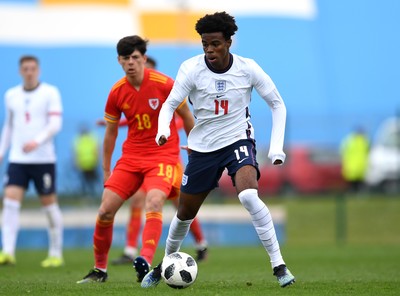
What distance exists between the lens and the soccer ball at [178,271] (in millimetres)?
8461

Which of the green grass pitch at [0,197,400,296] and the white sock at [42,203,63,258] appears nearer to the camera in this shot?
the green grass pitch at [0,197,400,296]

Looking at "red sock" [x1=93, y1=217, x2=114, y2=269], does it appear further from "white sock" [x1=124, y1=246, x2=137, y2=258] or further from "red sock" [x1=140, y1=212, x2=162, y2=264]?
"white sock" [x1=124, y1=246, x2=137, y2=258]

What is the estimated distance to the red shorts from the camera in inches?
378

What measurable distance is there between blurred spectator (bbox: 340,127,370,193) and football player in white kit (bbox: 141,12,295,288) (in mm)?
18106

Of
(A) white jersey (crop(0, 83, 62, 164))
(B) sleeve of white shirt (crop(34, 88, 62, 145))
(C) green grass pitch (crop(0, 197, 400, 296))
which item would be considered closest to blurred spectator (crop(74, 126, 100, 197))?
(C) green grass pitch (crop(0, 197, 400, 296))

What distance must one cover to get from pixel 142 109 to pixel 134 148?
42 cm

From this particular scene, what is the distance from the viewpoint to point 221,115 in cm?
857

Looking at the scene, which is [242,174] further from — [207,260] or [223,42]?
[207,260]

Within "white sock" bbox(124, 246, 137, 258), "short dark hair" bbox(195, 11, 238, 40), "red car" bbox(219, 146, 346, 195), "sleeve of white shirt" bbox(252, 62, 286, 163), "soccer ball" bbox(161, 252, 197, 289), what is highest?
"short dark hair" bbox(195, 11, 238, 40)

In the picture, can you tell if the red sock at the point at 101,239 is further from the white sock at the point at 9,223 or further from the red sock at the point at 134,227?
the white sock at the point at 9,223

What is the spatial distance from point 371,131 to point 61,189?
8.63 meters

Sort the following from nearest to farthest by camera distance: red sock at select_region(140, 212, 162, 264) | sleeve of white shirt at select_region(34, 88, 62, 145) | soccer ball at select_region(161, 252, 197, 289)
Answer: soccer ball at select_region(161, 252, 197, 289), red sock at select_region(140, 212, 162, 264), sleeve of white shirt at select_region(34, 88, 62, 145)

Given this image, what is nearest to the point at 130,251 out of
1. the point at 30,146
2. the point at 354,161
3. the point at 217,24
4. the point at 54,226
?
the point at 54,226

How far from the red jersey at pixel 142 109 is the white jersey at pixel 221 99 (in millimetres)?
1241
